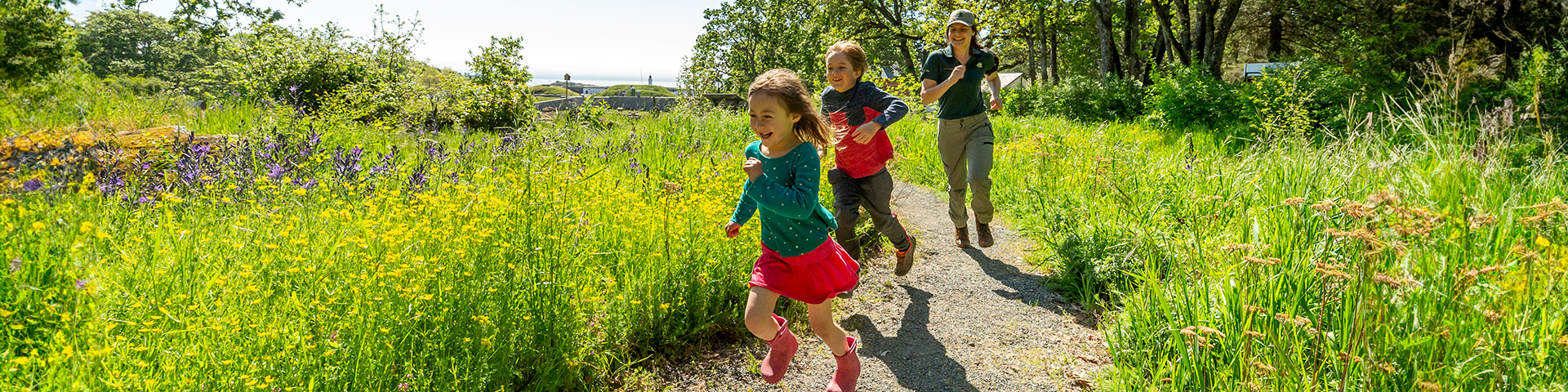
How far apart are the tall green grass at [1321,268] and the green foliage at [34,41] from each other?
1503 centimetres

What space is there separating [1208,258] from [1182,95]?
34.4ft

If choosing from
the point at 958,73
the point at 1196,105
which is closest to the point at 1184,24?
the point at 1196,105

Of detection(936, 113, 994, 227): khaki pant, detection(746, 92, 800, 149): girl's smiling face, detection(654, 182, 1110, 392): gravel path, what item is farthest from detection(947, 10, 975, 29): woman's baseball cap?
detection(746, 92, 800, 149): girl's smiling face

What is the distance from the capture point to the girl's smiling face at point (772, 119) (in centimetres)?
263

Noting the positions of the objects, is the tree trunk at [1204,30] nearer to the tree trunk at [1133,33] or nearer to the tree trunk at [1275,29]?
the tree trunk at [1133,33]

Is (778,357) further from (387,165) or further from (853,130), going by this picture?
(387,165)

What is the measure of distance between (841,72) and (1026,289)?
169 cm

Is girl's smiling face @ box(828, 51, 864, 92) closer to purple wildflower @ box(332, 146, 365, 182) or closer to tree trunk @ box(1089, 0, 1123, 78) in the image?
purple wildflower @ box(332, 146, 365, 182)

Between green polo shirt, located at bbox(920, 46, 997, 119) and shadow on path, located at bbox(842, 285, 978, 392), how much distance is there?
1.40 meters

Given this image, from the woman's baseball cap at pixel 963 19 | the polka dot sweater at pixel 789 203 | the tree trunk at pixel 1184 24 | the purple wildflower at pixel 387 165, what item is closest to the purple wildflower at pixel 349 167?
the purple wildflower at pixel 387 165

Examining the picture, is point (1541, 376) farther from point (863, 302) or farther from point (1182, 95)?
point (1182, 95)

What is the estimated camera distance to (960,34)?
4.52 meters

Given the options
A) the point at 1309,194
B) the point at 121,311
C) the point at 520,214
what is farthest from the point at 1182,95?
the point at 121,311

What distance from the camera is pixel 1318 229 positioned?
9.84 ft
